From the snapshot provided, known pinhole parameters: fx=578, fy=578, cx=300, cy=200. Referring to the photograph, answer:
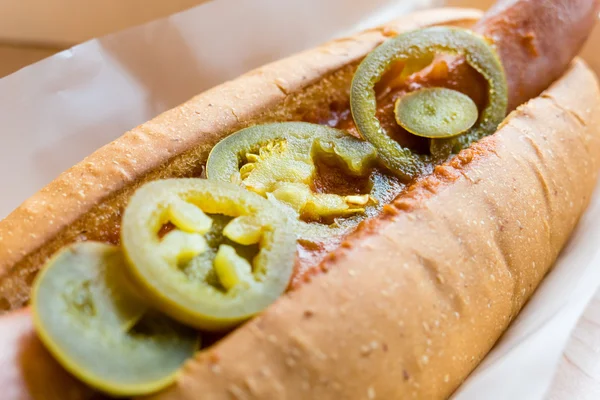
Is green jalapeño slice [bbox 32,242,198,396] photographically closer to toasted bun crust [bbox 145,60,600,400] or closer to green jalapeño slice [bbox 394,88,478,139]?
toasted bun crust [bbox 145,60,600,400]

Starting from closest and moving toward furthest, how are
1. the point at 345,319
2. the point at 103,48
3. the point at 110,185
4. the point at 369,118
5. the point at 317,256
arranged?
the point at 345,319
the point at 317,256
the point at 110,185
the point at 369,118
the point at 103,48

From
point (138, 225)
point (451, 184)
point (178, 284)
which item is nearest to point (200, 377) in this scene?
point (178, 284)

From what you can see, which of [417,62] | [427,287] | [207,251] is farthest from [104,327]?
[417,62]

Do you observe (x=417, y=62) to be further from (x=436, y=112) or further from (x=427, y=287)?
(x=427, y=287)

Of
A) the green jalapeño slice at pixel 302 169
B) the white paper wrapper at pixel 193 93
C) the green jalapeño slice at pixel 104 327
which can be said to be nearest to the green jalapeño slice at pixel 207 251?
the green jalapeño slice at pixel 104 327

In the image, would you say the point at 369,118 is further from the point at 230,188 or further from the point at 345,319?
the point at 345,319

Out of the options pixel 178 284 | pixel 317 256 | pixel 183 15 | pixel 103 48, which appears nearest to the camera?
pixel 178 284

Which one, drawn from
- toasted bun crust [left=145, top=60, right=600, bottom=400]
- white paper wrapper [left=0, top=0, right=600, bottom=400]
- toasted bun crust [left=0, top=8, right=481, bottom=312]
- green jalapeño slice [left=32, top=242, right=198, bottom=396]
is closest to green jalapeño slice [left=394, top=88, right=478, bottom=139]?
toasted bun crust [left=145, top=60, right=600, bottom=400]
